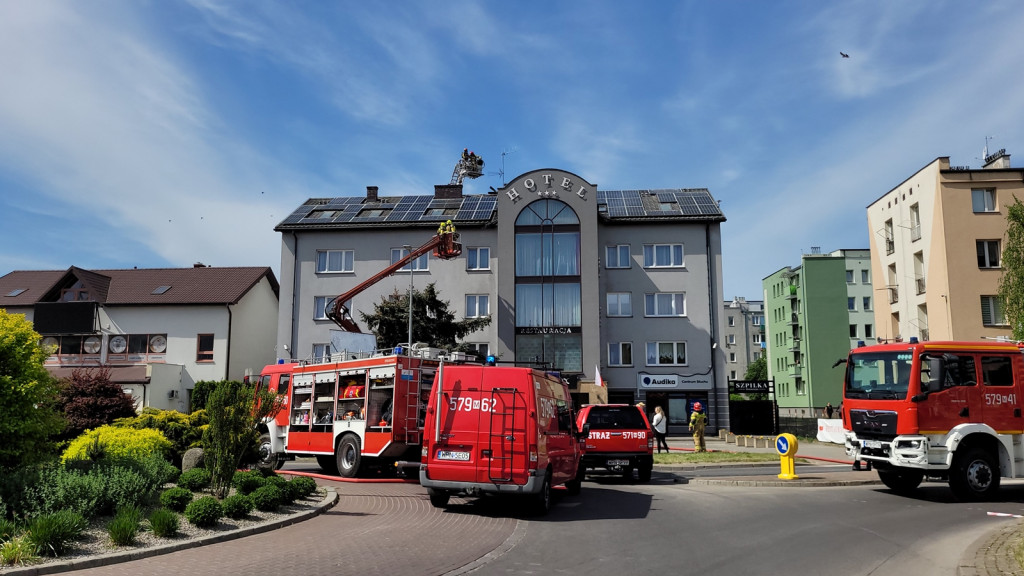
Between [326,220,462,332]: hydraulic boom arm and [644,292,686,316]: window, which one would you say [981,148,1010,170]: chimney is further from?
[326,220,462,332]: hydraulic boom arm

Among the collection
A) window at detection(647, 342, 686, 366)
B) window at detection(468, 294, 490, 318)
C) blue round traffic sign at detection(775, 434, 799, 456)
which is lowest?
blue round traffic sign at detection(775, 434, 799, 456)

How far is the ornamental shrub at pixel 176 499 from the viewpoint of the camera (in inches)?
411

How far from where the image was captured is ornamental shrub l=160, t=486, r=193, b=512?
34.3 feet

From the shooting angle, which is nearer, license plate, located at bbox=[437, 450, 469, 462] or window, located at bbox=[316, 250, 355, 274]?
license plate, located at bbox=[437, 450, 469, 462]

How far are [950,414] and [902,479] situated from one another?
2.29 metres

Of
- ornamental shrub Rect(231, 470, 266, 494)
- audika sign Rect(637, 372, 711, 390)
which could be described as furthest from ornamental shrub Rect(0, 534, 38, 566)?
audika sign Rect(637, 372, 711, 390)

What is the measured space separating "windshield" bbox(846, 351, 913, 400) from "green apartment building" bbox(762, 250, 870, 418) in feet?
162

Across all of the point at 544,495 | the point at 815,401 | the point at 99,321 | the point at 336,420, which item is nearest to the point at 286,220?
the point at 99,321

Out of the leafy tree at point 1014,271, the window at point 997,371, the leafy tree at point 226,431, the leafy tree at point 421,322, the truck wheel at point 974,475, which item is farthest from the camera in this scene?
the leafy tree at point 421,322

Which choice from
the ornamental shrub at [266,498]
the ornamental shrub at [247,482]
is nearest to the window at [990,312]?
the ornamental shrub at [247,482]

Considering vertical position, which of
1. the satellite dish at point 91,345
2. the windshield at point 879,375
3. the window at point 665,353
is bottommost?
the windshield at point 879,375

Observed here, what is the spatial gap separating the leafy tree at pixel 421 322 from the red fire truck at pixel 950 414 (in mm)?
22426

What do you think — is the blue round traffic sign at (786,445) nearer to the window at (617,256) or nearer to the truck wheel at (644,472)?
the truck wheel at (644,472)

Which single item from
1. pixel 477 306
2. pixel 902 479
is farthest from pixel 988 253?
pixel 902 479
